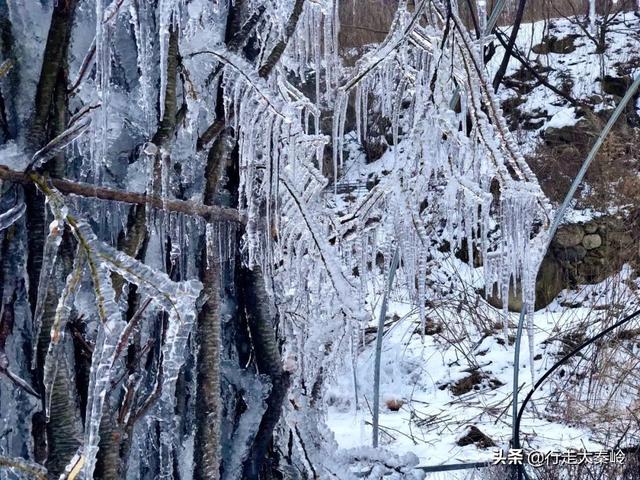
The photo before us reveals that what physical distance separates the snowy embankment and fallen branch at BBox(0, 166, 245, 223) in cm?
197

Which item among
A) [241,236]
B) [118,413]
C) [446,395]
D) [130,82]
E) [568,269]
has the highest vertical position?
[130,82]

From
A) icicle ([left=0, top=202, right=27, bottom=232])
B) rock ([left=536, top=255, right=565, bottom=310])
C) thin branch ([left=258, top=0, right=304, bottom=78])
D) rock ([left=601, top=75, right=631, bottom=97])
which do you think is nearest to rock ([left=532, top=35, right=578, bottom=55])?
rock ([left=601, top=75, right=631, bottom=97])

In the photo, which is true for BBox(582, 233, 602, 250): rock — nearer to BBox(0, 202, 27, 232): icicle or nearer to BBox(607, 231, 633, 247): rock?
BBox(607, 231, 633, 247): rock

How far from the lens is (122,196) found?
56 centimetres

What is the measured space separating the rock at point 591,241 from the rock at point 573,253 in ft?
0.12

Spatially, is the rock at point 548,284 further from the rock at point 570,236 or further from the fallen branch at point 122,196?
the fallen branch at point 122,196

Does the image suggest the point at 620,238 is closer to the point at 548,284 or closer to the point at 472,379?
A: the point at 548,284

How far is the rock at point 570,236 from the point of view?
501 centimetres

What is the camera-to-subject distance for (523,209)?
2.48 feet

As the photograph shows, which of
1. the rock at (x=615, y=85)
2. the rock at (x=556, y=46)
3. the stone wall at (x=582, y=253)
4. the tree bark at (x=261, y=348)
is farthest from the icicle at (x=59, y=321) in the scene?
the rock at (x=556, y=46)

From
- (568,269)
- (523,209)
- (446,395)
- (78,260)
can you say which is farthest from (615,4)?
(78,260)

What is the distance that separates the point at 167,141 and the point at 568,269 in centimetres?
476

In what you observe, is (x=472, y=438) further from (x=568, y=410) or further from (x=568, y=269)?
(x=568, y=269)

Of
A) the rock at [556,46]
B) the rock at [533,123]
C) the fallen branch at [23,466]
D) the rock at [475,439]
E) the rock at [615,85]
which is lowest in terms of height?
the rock at [475,439]
